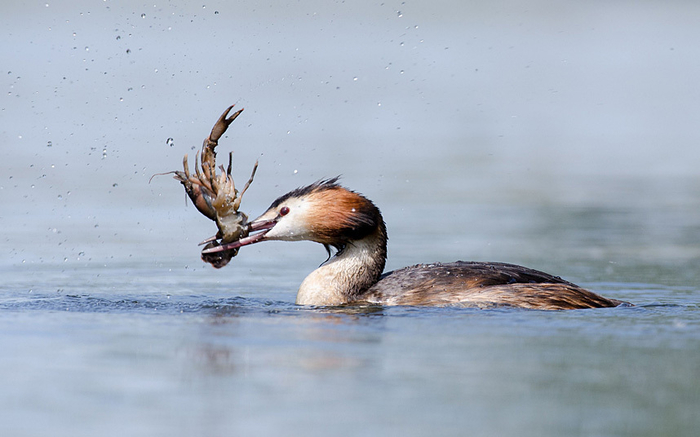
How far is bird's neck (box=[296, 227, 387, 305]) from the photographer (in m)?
8.96

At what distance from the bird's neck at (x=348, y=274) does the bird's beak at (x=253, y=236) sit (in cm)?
54

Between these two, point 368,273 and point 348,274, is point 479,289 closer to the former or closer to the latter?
point 368,273

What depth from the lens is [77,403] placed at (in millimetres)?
5457

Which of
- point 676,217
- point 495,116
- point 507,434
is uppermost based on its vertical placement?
point 495,116

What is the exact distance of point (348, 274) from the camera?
9.05 m

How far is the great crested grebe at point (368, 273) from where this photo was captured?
27.9ft

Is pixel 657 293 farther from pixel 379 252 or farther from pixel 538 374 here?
pixel 538 374

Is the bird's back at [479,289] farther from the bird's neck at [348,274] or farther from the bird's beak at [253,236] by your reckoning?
the bird's beak at [253,236]

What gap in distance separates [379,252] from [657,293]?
94.6 inches

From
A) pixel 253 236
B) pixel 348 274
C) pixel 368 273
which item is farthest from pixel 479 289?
pixel 253 236

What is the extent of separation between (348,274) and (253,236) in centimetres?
82

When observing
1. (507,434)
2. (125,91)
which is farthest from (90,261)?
(125,91)

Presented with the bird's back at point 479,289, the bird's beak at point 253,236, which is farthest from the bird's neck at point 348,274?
the bird's beak at point 253,236

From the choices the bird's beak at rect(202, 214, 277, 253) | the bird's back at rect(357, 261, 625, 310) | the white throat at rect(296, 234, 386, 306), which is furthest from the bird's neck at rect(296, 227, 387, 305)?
the bird's beak at rect(202, 214, 277, 253)
